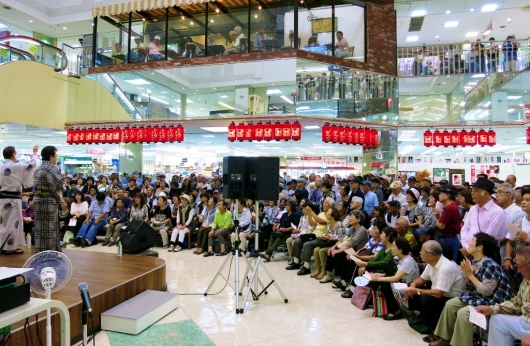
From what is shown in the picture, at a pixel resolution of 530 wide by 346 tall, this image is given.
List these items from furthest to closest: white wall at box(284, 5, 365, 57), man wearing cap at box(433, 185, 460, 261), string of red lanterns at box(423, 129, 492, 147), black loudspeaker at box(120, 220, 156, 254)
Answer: string of red lanterns at box(423, 129, 492, 147)
white wall at box(284, 5, 365, 57)
black loudspeaker at box(120, 220, 156, 254)
man wearing cap at box(433, 185, 460, 261)

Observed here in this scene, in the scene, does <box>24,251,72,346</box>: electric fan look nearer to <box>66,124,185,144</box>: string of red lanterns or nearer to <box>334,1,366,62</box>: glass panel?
<box>66,124,185,144</box>: string of red lanterns

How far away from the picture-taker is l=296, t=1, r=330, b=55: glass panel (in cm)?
1046

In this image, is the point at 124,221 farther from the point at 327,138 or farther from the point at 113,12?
the point at 113,12

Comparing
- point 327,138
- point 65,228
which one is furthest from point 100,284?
point 327,138

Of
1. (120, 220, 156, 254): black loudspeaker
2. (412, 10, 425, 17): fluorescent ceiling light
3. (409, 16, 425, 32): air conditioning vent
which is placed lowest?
(120, 220, 156, 254): black loudspeaker

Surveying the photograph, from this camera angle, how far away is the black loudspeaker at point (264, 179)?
458 cm

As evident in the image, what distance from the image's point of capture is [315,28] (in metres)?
10.6

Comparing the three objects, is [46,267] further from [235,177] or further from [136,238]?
[136,238]

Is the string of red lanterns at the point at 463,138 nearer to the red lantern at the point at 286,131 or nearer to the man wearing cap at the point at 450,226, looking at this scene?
the red lantern at the point at 286,131

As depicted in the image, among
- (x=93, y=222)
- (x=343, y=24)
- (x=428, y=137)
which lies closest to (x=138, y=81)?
(x=93, y=222)

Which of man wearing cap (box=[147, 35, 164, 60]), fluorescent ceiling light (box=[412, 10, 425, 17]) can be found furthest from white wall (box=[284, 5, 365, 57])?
man wearing cap (box=[147, 35, 164, 60])

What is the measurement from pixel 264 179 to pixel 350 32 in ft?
27.0

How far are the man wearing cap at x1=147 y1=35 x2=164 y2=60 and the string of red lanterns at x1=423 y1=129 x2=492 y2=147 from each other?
9.09m

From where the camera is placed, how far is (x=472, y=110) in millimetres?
11320
